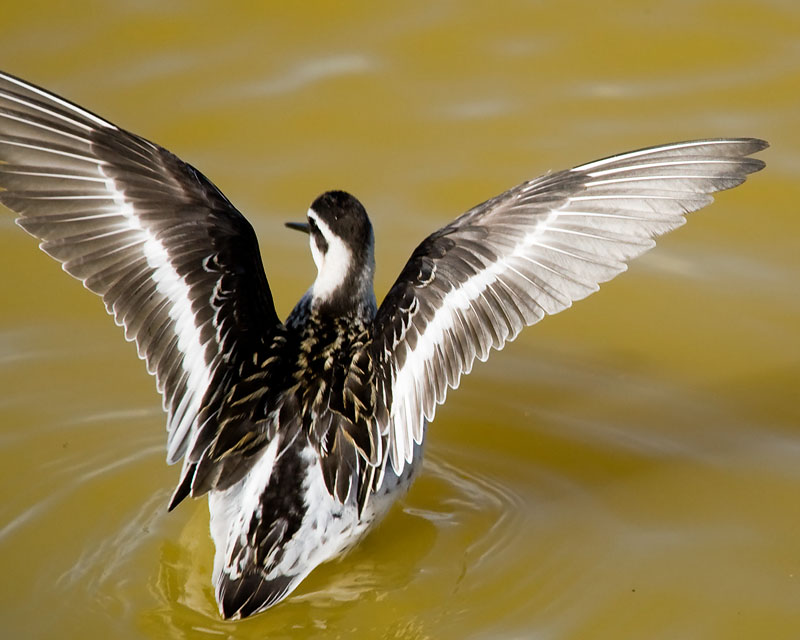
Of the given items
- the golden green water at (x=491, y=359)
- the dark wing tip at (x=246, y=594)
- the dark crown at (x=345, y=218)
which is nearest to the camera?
the dark wing tip at (x=246, y=594)

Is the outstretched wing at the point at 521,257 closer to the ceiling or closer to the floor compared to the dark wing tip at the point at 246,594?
closer to the ceiling

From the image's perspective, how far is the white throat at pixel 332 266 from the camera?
504 centimetres

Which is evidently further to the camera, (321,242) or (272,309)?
(321,242)

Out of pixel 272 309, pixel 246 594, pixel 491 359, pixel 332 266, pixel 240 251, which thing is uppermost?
pixel 240 251

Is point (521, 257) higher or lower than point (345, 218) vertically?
lower

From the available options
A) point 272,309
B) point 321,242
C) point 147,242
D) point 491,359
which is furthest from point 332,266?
point 491,359

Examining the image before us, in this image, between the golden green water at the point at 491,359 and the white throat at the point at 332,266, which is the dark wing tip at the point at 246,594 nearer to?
the golden green water at the point at 491,359

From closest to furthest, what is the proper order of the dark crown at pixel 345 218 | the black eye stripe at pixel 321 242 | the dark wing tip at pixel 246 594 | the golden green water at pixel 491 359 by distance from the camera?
the dark wing tip at pixel 246 594 → the golden green water at pixel 491 359 → the dark crown at pixel 345 218 → the black eye stripe at pixel 321 242

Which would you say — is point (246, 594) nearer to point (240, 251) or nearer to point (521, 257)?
point (240, 251)

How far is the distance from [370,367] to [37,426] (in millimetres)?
1652

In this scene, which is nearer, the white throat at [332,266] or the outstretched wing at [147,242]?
the outstretched wing at [147,242]

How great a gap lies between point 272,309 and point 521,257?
1019 mm

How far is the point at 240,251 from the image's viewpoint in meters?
4.84

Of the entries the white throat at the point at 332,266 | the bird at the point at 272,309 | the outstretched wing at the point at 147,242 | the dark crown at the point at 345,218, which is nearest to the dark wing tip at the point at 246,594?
the bird at the point at 272,309
